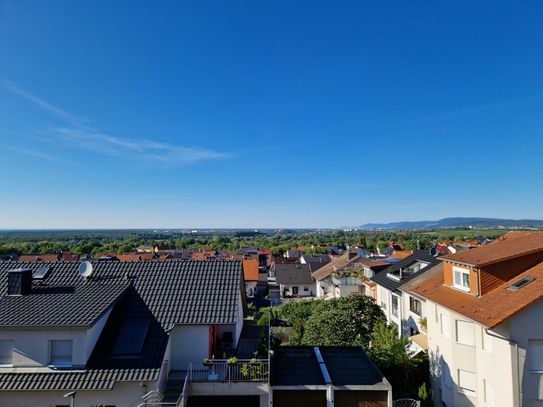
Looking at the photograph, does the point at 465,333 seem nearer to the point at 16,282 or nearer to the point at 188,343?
the point at 188,343

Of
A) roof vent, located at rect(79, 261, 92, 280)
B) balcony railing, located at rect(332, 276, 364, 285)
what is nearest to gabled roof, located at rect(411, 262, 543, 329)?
roof vent, located at rect(79, 261, 92, 280)

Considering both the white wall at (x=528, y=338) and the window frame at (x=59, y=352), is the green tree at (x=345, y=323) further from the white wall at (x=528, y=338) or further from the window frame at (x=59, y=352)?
the window frame at (x=59, y=352)

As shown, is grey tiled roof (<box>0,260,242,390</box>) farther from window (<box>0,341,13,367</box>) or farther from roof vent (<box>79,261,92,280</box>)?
window (<box>0,341,13,367</box>)

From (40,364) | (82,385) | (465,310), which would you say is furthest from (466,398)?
(40,364)

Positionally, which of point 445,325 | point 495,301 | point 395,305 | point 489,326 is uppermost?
point 495,301

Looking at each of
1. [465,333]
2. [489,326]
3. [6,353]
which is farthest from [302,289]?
[6,353]

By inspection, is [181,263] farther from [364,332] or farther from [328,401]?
[364,332]
